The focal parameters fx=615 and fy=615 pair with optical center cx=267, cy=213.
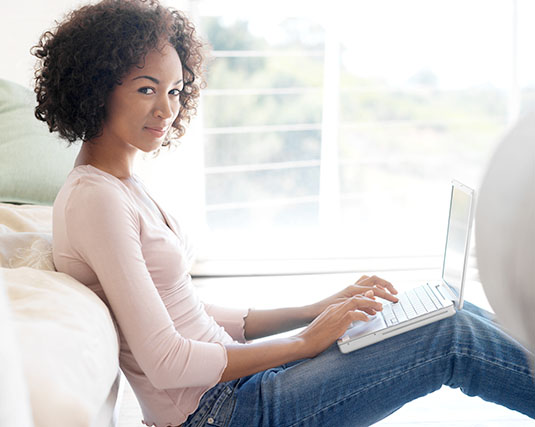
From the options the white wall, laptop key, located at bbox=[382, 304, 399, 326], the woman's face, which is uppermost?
the white wall

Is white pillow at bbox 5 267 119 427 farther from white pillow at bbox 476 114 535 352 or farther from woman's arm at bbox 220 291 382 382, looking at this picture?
white pillow at bbox 476 114 535 352

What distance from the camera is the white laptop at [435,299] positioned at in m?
1.20

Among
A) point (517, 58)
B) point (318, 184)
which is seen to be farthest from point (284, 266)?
point (517, 58)

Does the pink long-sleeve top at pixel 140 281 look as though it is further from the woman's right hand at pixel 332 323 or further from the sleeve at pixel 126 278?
the woman's right hand at pixel 332 323

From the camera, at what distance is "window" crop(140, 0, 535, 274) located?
337cm

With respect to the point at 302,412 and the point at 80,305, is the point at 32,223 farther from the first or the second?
the point at 302,412

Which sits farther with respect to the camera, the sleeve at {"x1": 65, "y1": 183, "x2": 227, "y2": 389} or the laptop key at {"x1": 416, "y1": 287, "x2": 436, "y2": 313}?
the laptop key at {"x1": 416, "y1": 287, "x2": 436, "y2": 313}

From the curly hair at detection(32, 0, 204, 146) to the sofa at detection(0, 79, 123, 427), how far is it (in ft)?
0.90

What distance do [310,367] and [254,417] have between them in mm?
142

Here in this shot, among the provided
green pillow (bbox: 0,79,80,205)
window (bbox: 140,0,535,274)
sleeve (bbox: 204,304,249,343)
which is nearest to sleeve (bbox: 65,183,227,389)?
sleeve (bbox: 204,304,249,343)

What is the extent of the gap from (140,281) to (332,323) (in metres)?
0.40

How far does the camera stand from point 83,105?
1205 millimetres

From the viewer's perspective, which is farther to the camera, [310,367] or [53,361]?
[310,367]

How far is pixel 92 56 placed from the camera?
1.20 metres
